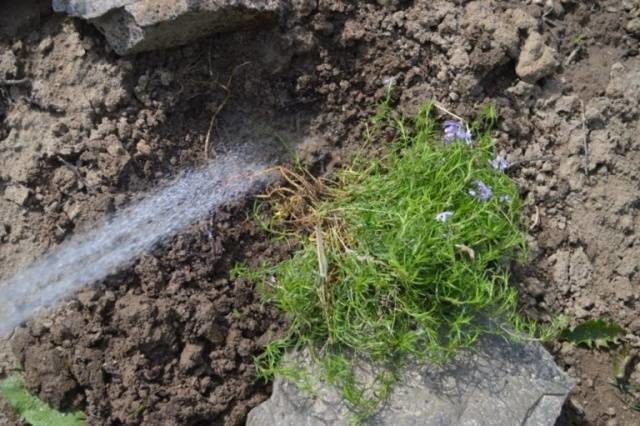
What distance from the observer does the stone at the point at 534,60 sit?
3.35 m

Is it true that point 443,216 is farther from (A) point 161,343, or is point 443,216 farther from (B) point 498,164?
(A) point 161,343

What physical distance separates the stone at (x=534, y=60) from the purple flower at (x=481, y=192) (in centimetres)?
62

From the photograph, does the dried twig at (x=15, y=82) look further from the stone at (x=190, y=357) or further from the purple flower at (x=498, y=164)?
the purple flower at (x=498, y=164)

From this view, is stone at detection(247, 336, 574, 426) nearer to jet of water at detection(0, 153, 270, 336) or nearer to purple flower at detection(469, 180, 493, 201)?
purple flower at detection(469, 180, 493, 201)

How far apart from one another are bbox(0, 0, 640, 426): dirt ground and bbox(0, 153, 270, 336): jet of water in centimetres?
6

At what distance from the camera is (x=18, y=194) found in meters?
3.15

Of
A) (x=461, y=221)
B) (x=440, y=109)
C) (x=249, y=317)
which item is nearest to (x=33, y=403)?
(x=249, y=317)

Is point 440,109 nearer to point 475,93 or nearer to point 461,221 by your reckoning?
point 475,93

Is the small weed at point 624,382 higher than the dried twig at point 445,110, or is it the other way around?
the dried twig at point 445,110

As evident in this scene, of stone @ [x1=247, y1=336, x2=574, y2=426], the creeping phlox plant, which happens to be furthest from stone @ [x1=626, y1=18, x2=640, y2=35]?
stone @ [x1=247, y1=336, x2=574, y2=426]

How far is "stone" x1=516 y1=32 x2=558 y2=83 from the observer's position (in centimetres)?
335

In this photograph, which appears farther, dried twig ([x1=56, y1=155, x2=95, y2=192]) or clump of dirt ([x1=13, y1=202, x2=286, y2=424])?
dried twig ([x1=56, y1=155, x2=95, y2=192])

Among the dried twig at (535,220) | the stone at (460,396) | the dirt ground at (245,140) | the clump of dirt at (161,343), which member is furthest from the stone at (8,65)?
the dried twig at (535,220)

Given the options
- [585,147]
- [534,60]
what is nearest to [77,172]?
[534,60]
